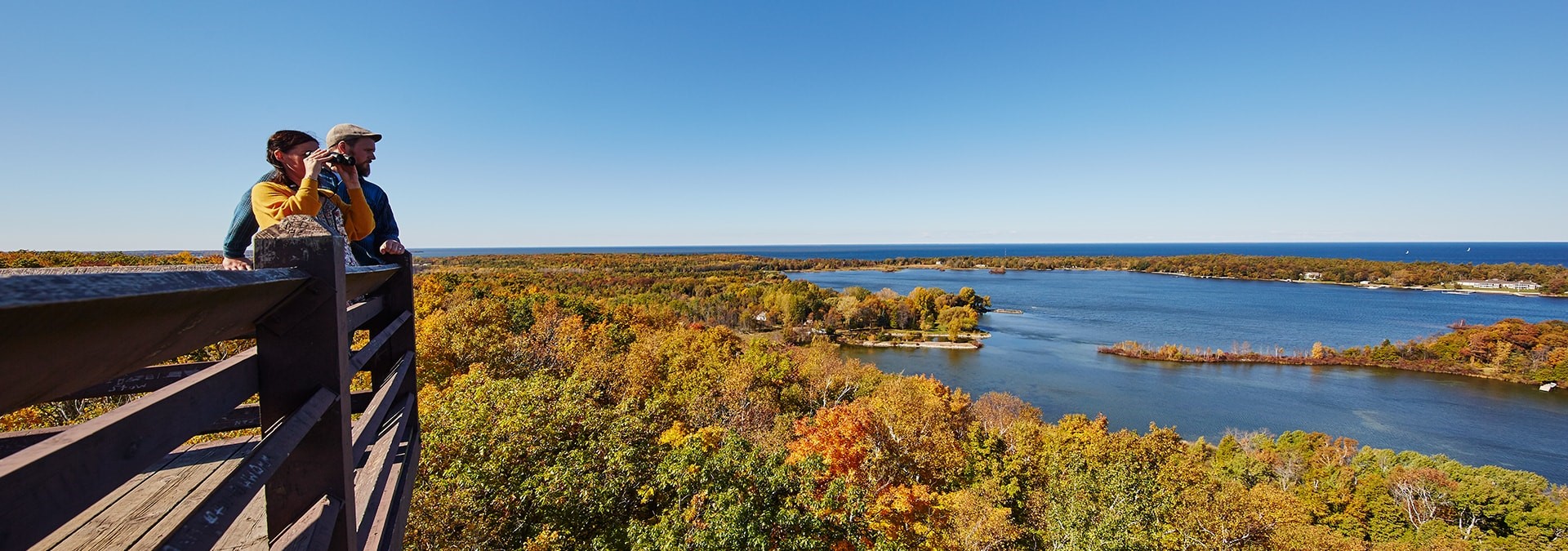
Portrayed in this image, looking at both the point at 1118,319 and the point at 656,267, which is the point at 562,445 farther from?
the point at 656,267

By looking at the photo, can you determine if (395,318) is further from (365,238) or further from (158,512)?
(158,512)

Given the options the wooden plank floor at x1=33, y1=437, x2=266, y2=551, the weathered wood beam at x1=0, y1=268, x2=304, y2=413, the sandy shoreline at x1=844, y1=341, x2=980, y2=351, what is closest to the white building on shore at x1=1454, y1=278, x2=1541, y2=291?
the sandy shoreline at x1=844, y1=341, x2=980, y2=351

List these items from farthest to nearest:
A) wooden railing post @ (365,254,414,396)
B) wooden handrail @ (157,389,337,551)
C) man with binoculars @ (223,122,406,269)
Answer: wooden railing post @ (365,254,414,396) < man with binoculars @ (223,122,406,269) < wooden handrail @ (157,389,337,551)

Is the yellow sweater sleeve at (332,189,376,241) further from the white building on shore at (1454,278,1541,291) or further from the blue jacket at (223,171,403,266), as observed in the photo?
the white building on shore at (1454,278,1541,291)

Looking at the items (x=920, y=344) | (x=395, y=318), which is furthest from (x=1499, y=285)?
(x=395, y=318)

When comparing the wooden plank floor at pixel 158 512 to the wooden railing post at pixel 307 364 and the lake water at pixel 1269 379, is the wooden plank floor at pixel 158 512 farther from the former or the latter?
the lake water at pixel 1269 379

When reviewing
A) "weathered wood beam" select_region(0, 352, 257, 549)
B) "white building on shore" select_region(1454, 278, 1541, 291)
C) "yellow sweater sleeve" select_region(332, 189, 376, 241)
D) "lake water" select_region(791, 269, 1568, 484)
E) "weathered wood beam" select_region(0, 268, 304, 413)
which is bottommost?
"lake water" select_region(791, 269, 1568, 484)

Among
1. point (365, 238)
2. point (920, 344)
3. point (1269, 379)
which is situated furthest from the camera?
point (920, 344)

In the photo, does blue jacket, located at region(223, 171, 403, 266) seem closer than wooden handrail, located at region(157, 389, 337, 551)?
No
